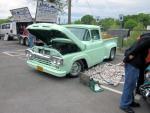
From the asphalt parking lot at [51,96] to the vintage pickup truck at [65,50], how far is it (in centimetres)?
39

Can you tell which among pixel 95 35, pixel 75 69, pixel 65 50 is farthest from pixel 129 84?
pixel 95 35

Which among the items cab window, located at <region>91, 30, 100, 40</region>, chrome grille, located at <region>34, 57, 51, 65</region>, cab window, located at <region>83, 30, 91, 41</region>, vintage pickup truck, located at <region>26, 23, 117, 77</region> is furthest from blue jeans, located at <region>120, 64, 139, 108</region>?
cab window, located at <region>91, 30, 100, 40</region>

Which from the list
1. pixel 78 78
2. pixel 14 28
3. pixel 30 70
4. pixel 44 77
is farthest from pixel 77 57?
pixel 14 28

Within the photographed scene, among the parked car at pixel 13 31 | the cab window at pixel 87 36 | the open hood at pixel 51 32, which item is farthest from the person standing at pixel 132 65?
the parked car at pixel 13 31

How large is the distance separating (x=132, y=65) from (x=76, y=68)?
3341mm

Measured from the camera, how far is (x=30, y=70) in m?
8.68

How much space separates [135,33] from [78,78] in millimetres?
8983

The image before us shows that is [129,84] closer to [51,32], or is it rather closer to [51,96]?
[51,96]

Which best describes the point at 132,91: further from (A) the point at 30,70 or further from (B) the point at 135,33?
(B) the point at 135,33

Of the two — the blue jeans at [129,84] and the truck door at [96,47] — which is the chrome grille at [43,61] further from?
the blue jeans at [129,84]

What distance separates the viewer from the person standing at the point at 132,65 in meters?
4.55

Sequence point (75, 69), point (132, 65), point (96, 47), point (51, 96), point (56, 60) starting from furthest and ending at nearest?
point (96, 47) < point (75, 69) < point (56, 60) < point (51, 96) < point (132, 65)

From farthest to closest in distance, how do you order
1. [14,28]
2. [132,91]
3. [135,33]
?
[14,28] → [135,33] → [132,91]

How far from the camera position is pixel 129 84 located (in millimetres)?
4883
